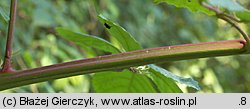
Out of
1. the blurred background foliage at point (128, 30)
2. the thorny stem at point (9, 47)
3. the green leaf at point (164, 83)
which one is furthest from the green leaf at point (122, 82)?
the blurred background foliage at point (128, 30)

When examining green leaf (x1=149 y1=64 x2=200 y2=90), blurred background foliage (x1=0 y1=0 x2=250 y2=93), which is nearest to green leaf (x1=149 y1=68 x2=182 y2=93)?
green leaf (x1=149 y1=64 x2=200 y2=90)

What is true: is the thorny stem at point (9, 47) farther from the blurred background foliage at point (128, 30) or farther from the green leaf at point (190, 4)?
the blurred background foliage at point (128, 30)

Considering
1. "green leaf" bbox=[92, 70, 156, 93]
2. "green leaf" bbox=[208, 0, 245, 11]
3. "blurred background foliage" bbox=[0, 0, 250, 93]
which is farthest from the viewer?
"blurred background foliage" bbox=[0, 0, 250, 93]

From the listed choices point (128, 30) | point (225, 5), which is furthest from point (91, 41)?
point (128, 30)

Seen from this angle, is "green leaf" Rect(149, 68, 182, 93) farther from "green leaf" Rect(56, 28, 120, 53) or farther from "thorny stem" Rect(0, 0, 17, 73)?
"thorny stem" Rect(0, 0, 17, 73)

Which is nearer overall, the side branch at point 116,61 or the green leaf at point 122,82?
the side branch at point 116,61

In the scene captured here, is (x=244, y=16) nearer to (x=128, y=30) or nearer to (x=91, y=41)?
(x=91, y=41)

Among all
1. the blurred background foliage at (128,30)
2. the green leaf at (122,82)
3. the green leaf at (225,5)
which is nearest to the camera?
the green leaf at (225,5)

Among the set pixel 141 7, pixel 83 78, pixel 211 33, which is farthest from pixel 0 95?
pixel 211 33
